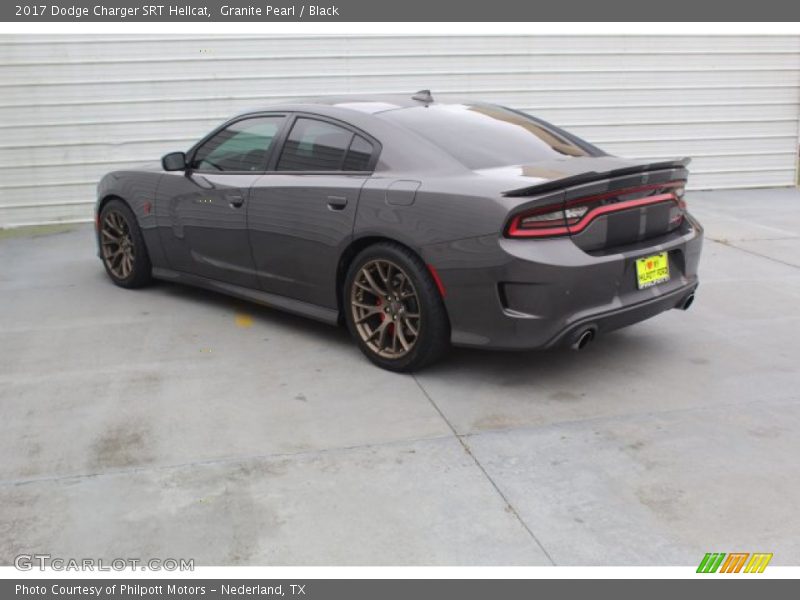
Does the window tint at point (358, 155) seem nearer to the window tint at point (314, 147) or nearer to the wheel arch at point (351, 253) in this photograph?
the window tint at point (314, 147)

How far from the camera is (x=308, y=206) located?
17.1 ft

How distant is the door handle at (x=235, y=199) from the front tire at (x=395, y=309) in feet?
3.58

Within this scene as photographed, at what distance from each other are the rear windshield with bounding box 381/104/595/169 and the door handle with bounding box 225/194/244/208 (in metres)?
1.15

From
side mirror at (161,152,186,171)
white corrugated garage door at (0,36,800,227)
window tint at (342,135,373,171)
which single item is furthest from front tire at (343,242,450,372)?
white corrugated garage door at (0,36,800,227)

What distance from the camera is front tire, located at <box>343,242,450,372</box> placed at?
4.62 m

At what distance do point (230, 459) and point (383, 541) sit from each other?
99cm

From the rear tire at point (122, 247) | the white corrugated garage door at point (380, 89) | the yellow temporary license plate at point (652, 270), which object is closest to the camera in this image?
the yellow temporary license plate at point (652, 270)

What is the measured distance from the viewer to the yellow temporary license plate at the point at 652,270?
4590 millimetres

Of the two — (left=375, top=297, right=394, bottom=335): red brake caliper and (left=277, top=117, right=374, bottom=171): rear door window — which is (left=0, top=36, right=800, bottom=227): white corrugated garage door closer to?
(left=277, top=117, right=374, bottom=171): rear door window

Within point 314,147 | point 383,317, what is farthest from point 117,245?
point 383,317

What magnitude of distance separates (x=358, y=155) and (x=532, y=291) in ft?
4.76

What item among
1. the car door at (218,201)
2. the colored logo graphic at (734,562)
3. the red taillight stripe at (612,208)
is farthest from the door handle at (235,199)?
the colored logo graphic at (734,562)

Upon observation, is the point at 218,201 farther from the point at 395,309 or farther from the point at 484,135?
the point at 484,135

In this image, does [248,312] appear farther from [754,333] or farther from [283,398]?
[754,333]
